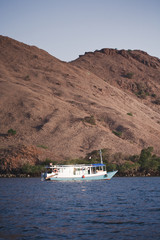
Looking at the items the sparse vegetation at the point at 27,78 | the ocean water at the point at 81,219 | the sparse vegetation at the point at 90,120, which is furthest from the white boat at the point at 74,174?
the sparse vegetation at the point at 27,78

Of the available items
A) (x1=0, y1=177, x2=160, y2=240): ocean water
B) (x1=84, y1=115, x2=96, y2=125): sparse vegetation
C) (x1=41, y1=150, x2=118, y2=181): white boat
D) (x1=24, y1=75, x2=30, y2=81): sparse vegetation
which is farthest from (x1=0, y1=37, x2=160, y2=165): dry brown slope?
(x1=0, y1=177, x2=160, y2=240): ocean water

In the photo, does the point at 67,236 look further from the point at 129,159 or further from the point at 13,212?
the point at 129,159

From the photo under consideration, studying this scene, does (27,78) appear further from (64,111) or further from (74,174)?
(74,174)

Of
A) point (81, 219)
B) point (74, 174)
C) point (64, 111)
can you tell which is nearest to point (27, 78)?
point (64, 111)

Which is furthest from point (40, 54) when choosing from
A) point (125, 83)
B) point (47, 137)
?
point (47, 137)

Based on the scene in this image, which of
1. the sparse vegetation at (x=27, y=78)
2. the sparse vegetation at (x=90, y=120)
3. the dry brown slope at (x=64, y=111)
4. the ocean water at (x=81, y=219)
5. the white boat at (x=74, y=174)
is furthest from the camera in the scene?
the sparse vegetation at (x=27, y=78)

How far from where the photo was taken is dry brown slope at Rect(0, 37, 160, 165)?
302ft

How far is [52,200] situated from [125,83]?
136m

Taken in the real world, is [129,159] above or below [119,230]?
above

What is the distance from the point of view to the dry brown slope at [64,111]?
302 ft

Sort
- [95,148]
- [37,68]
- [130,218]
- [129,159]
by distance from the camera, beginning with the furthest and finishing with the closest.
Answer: [37,68] → [95,148] → [129,159] → [130,218]

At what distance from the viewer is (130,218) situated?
72.6 feet

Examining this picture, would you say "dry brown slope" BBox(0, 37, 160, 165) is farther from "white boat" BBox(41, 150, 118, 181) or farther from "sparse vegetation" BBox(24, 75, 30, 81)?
"white boat" BBox(41, 150, 118, 181)

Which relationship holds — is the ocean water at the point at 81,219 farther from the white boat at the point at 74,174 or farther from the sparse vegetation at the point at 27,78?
the sparse vegetation at the point at 27,78
